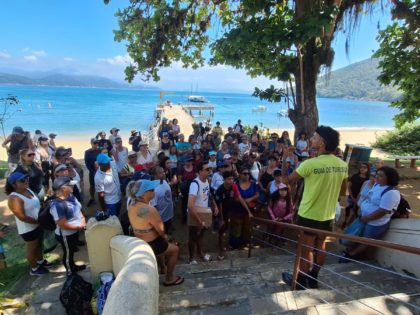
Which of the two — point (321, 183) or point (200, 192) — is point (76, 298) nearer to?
point (200, 192)

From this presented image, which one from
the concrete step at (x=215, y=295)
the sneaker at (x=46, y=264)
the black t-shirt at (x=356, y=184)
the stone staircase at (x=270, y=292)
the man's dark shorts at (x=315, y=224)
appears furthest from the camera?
the black t-shirt at (x=356, y=184)

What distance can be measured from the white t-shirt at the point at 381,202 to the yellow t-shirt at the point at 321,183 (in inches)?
52.9

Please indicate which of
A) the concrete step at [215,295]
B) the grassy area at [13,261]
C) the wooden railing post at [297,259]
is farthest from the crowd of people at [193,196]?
the concrete step at [215,295]

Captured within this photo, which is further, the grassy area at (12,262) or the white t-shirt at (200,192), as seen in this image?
the white t-shirt at (200,192)

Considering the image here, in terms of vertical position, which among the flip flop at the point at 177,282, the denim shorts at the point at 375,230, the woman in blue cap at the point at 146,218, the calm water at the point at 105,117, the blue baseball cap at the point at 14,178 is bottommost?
the calm water at the point at 105,117

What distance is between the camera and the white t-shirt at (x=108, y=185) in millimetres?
5777

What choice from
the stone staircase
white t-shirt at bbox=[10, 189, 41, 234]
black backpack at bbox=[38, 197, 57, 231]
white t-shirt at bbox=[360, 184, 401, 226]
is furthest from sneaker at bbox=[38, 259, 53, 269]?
white t-shirt at bbox=[360, 184, 401, 226]

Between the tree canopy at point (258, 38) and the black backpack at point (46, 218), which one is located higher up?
the tree canopy at point (258, 38)

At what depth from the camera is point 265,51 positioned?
6.66 m

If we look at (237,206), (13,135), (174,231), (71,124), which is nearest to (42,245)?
(174,231)

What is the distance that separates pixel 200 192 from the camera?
5160 mm

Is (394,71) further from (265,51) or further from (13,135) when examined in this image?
(13,135)

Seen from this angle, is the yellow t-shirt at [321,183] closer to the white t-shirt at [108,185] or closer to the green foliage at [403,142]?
the white t-shirt at [108,185]

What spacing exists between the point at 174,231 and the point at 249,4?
5007 mm
